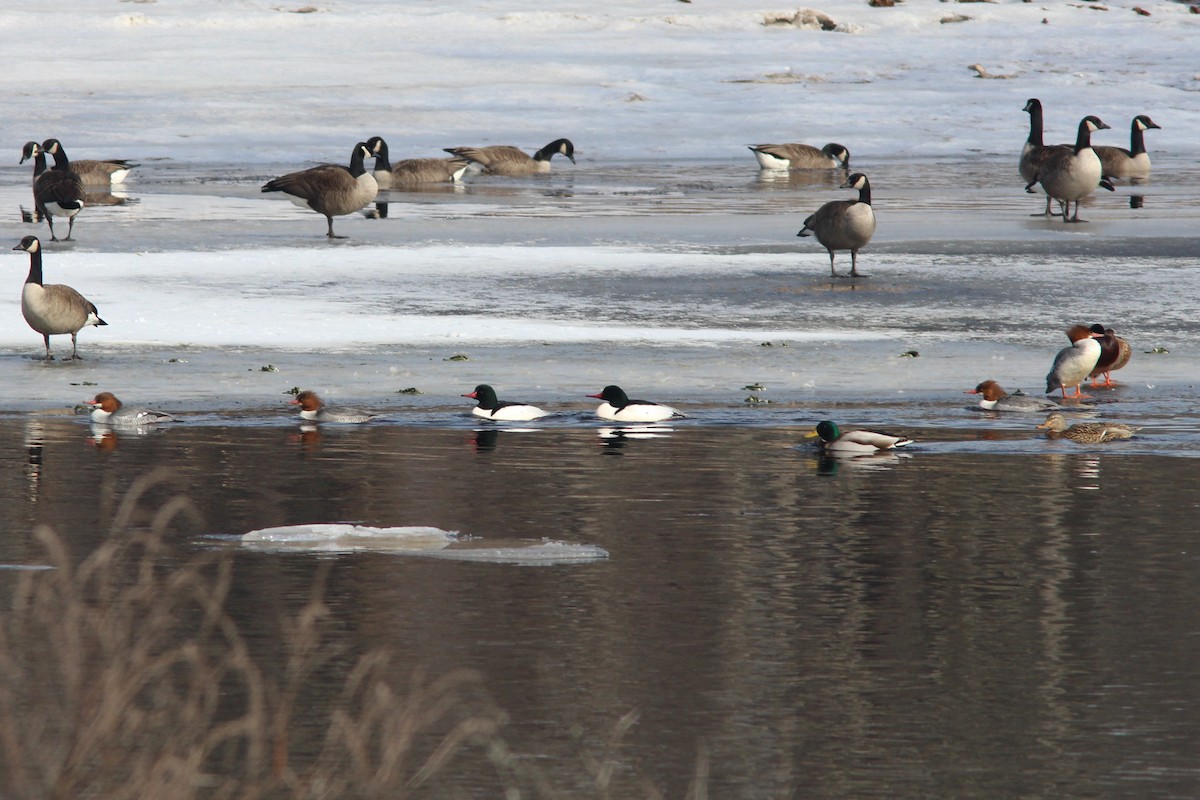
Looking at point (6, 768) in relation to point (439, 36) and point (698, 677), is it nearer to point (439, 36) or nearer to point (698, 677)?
point (698, 677)

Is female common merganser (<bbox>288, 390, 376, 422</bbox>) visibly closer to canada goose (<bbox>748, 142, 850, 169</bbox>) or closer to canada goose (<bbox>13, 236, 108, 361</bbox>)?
canada goose (<bbox>13, 236, 108, 361</bbox>)

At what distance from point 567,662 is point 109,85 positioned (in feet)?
141

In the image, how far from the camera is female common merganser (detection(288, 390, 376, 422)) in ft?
38.5

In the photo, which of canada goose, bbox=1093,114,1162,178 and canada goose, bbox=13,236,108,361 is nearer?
canada goose, bbox=13,236,108,361

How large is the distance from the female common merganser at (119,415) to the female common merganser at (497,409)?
2011 mm

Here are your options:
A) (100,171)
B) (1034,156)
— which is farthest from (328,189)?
(1034,156)

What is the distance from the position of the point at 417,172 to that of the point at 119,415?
19.9 metres

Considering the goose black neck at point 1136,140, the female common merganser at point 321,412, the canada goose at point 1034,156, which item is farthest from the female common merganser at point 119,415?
the goose black neck at point 1136,140

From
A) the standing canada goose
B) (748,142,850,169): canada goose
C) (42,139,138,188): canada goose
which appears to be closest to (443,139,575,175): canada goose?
the standing canada goose

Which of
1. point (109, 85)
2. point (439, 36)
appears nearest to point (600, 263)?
point (109, 85)

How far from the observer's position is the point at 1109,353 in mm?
13062

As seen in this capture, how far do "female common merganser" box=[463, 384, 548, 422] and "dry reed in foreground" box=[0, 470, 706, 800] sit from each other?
4.58 meters

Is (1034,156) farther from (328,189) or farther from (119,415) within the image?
(119,415)

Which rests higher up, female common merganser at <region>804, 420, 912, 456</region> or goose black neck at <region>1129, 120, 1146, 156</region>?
→ goose black neck at <region>1129, 120, 1146, 156</region>
